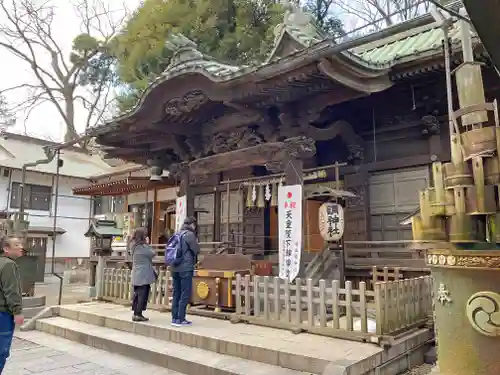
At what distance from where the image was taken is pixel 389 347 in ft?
17.3

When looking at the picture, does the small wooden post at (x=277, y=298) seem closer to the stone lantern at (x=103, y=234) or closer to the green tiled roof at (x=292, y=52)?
the green tiled roof at (x=292, y=52)

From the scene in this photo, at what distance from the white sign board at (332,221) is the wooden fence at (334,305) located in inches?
62.6

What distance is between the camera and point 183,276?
273 inches

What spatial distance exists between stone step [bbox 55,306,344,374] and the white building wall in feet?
66.1

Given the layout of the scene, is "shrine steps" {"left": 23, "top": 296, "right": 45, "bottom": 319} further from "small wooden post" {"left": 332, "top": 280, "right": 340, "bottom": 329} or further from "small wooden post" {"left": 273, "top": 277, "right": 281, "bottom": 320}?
"small wooden post" {"left": 332, "top": 280, "right": 340, "bottom": 329}

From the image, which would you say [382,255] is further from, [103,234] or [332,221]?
[103,234]

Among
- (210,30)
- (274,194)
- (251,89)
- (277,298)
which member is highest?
(210,30)

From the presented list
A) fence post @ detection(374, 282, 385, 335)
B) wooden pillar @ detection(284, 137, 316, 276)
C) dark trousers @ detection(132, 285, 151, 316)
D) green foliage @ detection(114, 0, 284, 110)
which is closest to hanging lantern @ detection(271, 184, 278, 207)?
wooden pillar @ detection(284, 137, 316, 276)

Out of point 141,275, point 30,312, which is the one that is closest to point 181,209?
point 141,275

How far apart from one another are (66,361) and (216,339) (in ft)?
8.10

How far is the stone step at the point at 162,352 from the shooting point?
5.26 meters

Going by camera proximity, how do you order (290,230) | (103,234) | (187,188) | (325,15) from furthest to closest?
1. (325,15)
2. (103,234)
3. (187,188)
4. (290,230)

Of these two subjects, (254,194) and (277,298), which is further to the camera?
(254,194)

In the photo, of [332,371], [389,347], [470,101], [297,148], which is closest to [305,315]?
[389,347]
